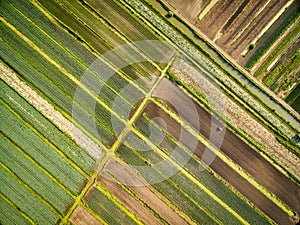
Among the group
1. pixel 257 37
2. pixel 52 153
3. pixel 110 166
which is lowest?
pixel 52 153

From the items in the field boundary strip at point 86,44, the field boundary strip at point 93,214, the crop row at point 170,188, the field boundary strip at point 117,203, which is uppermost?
the field boundary strip at point 86,44

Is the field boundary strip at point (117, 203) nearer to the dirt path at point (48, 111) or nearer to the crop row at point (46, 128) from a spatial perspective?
the crop row at point (46, 128)

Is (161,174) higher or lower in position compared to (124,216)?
higher

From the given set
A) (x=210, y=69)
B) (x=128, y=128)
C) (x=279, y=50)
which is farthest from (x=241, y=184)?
(x=279, y=50)

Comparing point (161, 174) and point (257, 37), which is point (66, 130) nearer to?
point (161, 174)

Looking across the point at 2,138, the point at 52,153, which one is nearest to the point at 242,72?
the point at 52,153

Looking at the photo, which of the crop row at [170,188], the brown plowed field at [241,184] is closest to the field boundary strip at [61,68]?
the crop row at [170,188]

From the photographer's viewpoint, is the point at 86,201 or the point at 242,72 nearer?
the point at 86,201

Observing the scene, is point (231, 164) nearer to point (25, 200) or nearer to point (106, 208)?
point (106, 208)
